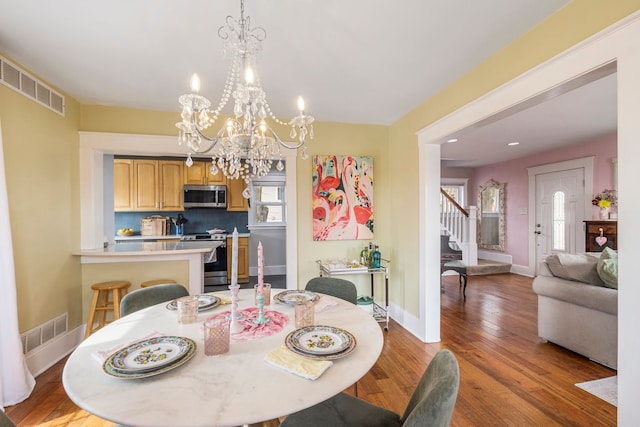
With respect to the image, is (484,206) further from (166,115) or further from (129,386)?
(129,386)

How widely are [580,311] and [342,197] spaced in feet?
8.03

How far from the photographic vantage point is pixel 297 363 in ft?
3.23

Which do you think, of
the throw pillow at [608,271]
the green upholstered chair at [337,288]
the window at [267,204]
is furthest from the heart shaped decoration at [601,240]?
the window at [267,204]

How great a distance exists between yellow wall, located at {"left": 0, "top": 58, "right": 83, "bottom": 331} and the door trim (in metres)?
7.11

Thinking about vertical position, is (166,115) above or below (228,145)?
above

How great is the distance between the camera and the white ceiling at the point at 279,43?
1.57m

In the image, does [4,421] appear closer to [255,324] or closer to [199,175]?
[255,324]

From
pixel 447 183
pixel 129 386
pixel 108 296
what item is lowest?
pixel 108 296

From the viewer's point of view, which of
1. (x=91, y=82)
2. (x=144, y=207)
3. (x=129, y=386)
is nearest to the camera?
(x=129, y=386)

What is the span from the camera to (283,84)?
2463 millimetres

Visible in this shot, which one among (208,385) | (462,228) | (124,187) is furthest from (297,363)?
(462,228)

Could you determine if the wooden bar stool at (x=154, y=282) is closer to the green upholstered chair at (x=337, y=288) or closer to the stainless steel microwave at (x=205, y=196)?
the green upholstered chair at (x=337, y=288)

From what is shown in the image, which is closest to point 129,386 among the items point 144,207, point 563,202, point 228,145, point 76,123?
point 228,145

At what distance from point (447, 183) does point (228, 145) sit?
6.36 metres
